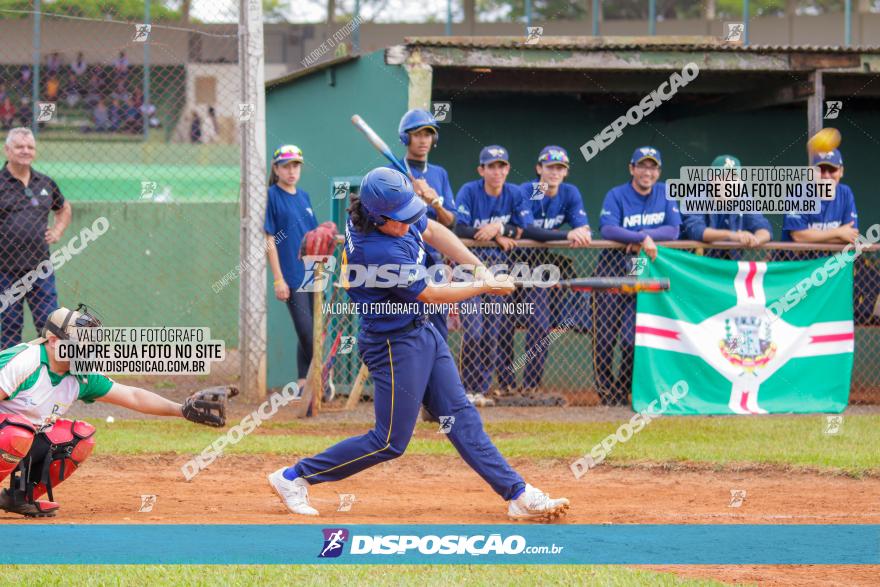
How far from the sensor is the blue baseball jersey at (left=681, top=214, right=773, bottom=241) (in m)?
10.9

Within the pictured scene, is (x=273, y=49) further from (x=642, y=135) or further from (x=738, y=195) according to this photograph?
(x=738, y=195)

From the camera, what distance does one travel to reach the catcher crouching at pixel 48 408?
20.7 feet

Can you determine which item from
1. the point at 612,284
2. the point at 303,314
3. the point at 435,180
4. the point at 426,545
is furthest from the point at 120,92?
the point at 426,545

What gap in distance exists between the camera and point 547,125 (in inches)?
567

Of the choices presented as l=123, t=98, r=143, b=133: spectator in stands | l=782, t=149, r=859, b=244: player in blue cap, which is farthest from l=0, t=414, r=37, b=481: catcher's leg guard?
l=123, t=98, r=143, b=133: spectator in stands

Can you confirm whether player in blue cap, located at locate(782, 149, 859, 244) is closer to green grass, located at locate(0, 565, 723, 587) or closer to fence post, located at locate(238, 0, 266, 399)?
fence post, located at locate(238, 0, 266, 399)

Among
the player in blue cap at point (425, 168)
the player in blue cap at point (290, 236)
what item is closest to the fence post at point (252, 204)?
the player in blue cap at point (290, 236)

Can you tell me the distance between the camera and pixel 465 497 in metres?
7.53

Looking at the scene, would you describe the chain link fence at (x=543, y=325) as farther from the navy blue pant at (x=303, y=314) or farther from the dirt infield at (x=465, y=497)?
the dirt infield at (x=465, y=497)

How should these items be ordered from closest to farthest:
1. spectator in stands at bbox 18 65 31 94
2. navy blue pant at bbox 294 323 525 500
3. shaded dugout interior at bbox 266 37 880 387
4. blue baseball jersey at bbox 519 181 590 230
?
1. navy blue pant at bbox 294 323 525 500
2. blue baseball jersey at bbox 519 181 590 230
3. shaded dugout interior at bbox 266 37 880 387
4. spectator in stands at bbox 18 65 31 94

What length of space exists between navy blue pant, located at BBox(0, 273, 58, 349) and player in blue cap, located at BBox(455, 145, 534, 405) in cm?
364

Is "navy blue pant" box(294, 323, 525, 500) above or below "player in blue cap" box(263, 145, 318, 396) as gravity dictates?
below

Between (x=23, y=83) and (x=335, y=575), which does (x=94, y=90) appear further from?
(x=335, y=575)

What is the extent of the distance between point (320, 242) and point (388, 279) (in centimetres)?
438
